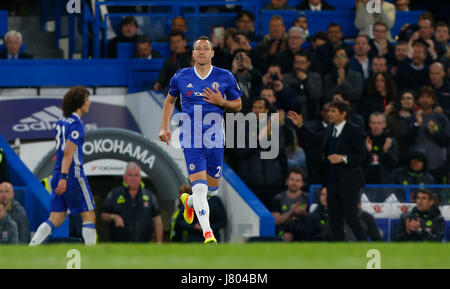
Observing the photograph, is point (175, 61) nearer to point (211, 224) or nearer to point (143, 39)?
point (143, 39)

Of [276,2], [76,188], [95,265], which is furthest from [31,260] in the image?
[276,2]

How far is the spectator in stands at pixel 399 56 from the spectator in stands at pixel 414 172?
6.62 ft

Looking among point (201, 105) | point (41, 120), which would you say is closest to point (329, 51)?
point (41, 120)

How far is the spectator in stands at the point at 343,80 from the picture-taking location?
47.1 feet

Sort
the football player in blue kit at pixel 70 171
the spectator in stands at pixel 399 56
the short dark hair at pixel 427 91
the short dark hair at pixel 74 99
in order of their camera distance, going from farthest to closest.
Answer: the spectator in stands at pixel 399 56 < the short dark hair at pixel 427 91 < the football player in blue kit at pixel 70 171 < the short dark hair at pixel 74 99

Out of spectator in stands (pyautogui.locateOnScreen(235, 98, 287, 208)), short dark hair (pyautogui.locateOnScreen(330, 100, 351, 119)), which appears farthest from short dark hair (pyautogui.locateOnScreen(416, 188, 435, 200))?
spectator in stands (pyautogui.locateOnScreen(235, 98, 287, 208))

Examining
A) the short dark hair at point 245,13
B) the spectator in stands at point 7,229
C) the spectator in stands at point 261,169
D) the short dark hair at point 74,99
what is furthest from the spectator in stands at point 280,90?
the short dark hair at point 74,99

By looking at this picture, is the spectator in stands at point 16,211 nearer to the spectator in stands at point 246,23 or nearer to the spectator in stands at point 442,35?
the spectator in stands at point 246,23

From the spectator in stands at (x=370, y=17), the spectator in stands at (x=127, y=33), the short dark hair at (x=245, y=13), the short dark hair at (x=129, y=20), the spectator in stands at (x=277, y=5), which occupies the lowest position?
the spectator in stands at (x=127, y=33)

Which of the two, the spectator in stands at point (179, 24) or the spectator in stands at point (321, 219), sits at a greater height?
the spectator in stands at point (179, 24)

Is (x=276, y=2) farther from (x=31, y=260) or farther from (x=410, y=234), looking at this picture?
(x=31, y=260)

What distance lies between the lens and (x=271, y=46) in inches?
589

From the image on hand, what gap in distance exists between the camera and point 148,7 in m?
17.6

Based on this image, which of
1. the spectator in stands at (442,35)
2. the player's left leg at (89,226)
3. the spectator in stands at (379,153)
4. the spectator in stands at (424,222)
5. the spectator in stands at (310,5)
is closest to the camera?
the player's left leg at (89,226)
